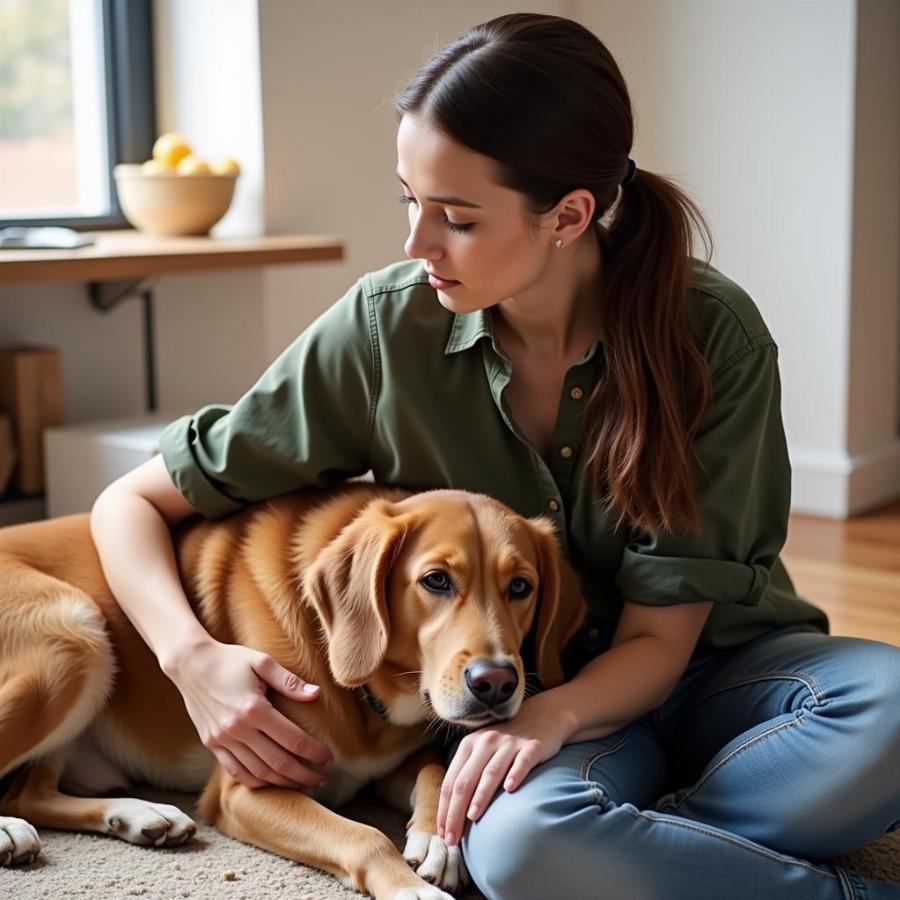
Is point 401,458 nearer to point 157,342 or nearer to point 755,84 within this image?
point 157,342

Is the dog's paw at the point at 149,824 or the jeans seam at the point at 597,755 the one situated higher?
the jeans seam at the point at 597,755

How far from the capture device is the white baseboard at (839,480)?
12.2ft

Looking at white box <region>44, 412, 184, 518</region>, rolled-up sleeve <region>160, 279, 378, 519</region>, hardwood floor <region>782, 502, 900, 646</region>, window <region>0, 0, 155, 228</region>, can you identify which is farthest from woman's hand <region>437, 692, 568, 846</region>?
window <region>0, 0, 155, 228</region>

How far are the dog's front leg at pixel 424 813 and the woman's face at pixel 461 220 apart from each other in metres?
0.59

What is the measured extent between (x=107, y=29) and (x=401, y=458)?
2.07m

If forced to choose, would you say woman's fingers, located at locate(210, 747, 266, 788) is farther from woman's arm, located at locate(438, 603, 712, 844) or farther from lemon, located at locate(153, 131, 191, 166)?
lemon, located at locate(153, 131, 191, 166)

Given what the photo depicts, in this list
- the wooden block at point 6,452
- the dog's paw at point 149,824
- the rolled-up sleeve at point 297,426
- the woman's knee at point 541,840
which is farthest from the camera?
the wooden block at point 6,452

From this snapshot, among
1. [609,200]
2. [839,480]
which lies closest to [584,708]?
[609,200]

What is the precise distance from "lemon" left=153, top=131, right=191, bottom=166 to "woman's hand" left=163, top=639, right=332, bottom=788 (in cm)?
192

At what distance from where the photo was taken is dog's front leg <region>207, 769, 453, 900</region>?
5.02 ft

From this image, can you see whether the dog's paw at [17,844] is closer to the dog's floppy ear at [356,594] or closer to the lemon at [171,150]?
the dog's floppy ear at [356,594]

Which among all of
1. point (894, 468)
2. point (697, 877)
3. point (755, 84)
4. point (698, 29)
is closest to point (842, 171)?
point (755, 84)

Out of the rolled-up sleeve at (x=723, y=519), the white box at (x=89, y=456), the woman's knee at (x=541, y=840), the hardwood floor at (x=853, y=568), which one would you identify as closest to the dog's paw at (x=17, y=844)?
the woman's knee at (x=541, y=840)

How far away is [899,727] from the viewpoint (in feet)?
5.16
